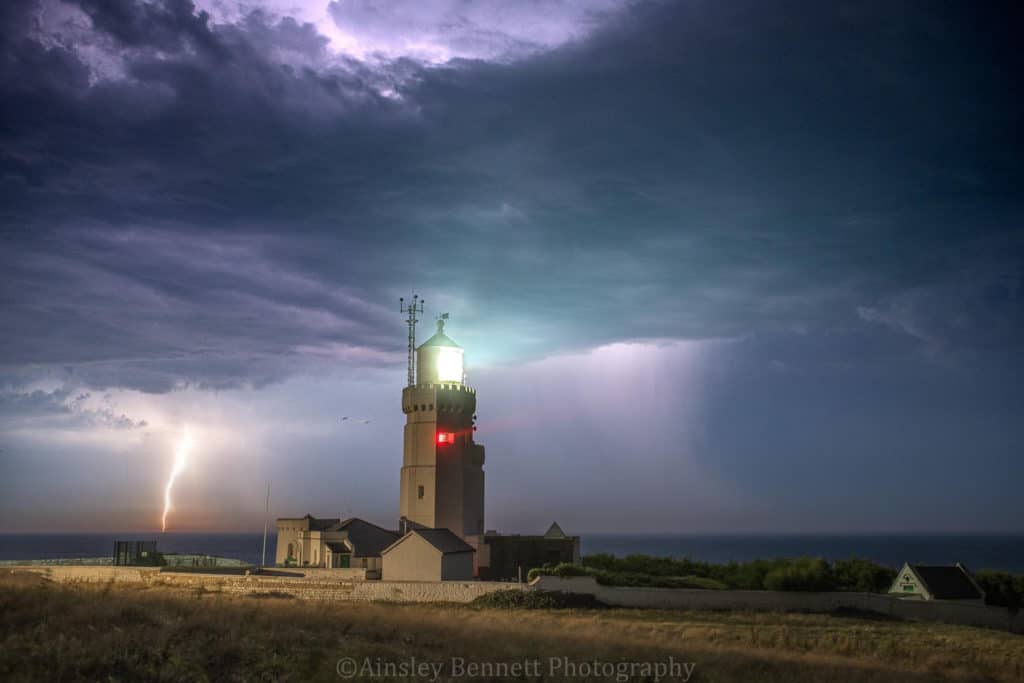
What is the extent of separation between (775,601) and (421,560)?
15822 millimetres

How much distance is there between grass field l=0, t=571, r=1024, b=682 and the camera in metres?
15.5

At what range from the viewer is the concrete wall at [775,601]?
35.7 m

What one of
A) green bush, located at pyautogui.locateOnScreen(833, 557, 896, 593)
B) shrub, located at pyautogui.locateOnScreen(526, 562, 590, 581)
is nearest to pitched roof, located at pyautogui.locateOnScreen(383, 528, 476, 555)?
shrub, located at pyautogui.locateOnScreen(526, 562, 590, 581)

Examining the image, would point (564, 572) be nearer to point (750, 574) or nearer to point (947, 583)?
point (750, 574)

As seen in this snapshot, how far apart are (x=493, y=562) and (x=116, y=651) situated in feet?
106

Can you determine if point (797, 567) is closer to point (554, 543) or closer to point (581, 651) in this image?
point (554, 543)

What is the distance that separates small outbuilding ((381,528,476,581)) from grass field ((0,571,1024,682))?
6697 millimetres

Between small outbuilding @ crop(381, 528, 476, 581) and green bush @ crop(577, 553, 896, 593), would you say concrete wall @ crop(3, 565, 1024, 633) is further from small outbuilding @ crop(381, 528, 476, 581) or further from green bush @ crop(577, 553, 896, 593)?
small outbuilding @ crop(381, 528, 476, 581)

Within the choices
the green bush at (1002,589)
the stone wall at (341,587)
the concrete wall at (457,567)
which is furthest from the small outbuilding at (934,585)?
the concrete wall at (457,567)

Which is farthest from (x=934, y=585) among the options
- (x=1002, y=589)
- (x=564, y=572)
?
(x=564, y=572)

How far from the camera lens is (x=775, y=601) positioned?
36.9 m

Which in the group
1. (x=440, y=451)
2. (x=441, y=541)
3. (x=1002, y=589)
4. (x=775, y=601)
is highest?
(x=440, y=451)

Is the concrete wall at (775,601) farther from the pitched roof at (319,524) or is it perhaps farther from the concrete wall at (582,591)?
the pitched roof at (319,524)

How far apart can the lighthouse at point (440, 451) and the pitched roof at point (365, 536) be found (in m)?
1.71
